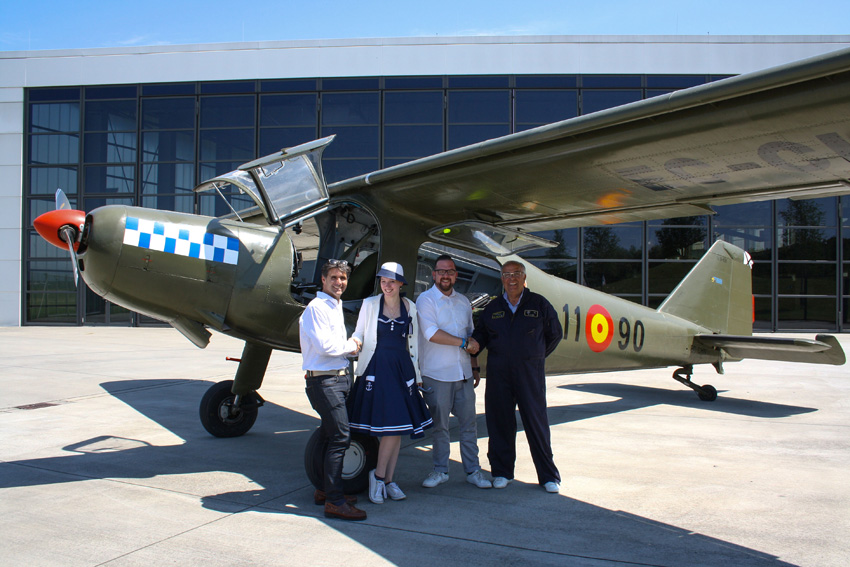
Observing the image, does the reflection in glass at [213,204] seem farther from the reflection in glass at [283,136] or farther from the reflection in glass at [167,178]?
the reflection in glass at [283,136]

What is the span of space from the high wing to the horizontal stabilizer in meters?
2.71

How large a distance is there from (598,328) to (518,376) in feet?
10.0

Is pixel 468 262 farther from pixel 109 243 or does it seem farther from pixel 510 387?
pixel 109 243

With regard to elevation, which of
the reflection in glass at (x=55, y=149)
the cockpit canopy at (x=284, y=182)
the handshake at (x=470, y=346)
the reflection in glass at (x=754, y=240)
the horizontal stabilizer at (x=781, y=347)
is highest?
the reflection in glass at (x=55, y=149)

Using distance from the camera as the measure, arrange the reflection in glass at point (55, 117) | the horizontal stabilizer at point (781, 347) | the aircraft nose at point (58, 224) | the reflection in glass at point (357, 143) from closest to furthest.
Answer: the aircraft nose at point (58, 224) < the horizontal stabilizer at point (781, 347) < the reflection in glass at point (357, 143) < the reflection in glass at point (55, 117)

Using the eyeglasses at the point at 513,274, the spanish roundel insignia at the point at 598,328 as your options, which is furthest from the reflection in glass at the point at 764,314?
the eyeglasses at the point at 513,274

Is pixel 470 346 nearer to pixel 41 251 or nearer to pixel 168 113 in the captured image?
pixel 168 113

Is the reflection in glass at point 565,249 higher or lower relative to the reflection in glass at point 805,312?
higher

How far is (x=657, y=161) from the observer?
4.43 metres

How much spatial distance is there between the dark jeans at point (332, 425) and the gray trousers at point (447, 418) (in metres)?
0.84

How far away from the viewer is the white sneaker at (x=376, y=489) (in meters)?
4.18

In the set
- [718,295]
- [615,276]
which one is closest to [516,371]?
[718,295]

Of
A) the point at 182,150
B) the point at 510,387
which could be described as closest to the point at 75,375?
the point at 510,387

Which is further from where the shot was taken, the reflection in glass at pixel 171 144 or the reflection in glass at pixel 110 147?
the reflection in glass at pixel 110 147
